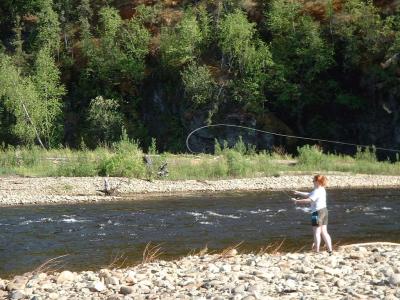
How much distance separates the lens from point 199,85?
4488 cm

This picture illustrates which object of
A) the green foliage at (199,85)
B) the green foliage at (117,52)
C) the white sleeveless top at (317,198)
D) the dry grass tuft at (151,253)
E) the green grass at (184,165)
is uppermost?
the green foliage at (117,52)

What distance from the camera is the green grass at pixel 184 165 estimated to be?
30.5 m

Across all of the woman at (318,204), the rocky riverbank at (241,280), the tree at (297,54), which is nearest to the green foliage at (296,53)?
the tree at (297,54)

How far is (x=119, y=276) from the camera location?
9664 millimetres

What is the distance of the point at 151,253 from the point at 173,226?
14.4ft

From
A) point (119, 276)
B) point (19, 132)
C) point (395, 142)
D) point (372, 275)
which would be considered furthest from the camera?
point (19, 132)

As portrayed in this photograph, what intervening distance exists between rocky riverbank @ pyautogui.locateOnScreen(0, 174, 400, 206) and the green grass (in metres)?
0.99

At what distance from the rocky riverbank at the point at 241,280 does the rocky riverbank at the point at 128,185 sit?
51.4ft

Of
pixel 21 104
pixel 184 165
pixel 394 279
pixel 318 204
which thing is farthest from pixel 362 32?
pixel 394 279

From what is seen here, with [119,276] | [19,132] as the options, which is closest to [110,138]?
[19,132]

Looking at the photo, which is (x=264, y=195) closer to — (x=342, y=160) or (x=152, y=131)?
(x=342, y=160)

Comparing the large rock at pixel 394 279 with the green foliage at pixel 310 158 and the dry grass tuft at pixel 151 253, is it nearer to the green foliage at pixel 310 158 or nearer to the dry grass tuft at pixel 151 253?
the dry grass tuft at pixel 151 253

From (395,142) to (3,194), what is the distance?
83.4 feet

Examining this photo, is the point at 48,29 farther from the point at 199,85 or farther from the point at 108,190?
the point at 108,190
